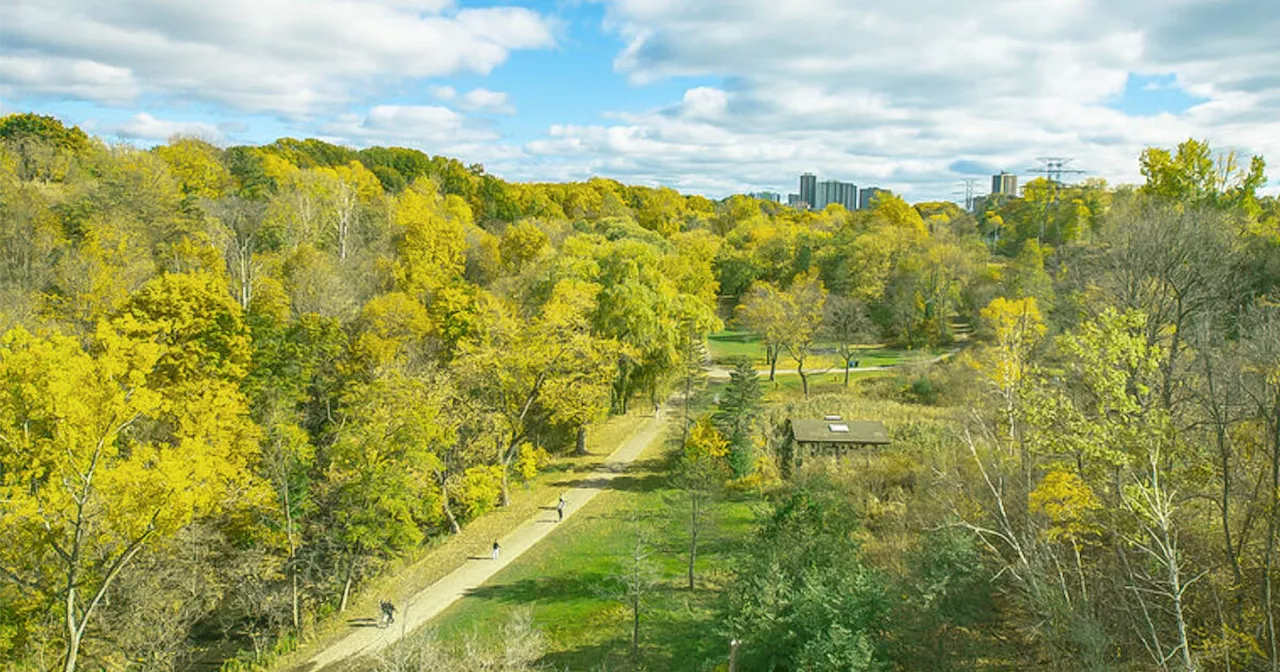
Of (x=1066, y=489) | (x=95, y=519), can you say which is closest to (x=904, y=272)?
(x=1066, y=489)

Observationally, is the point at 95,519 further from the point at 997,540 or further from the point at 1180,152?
the point at 1180,152

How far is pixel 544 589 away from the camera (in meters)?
19.0

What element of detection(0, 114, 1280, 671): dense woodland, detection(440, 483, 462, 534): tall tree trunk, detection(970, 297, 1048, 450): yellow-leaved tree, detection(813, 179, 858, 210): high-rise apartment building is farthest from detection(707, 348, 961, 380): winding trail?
detection(813, 179, 858, 210): high-rise apartment building

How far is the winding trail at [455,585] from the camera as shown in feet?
53.7

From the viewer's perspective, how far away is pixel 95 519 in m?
14.2

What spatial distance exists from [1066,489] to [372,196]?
52037mm

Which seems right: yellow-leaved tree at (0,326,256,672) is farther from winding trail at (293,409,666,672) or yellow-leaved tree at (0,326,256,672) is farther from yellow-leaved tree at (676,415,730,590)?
yellow-leaved tree at (676,415,730,590)

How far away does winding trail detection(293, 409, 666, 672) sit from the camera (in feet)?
53.7

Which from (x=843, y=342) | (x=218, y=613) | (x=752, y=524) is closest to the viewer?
(x=218, y=613)

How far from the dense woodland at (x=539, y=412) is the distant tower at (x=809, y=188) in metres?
126

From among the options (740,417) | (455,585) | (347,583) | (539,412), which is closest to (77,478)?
(347,583)

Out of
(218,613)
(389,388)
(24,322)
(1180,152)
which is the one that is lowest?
(218,613)

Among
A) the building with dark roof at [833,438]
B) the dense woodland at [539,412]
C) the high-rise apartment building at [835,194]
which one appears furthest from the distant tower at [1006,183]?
the building with dark roof at [833,438]

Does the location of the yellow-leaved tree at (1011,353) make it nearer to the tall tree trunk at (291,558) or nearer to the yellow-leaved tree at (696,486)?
the yellow-leaved tree at (696,486)
